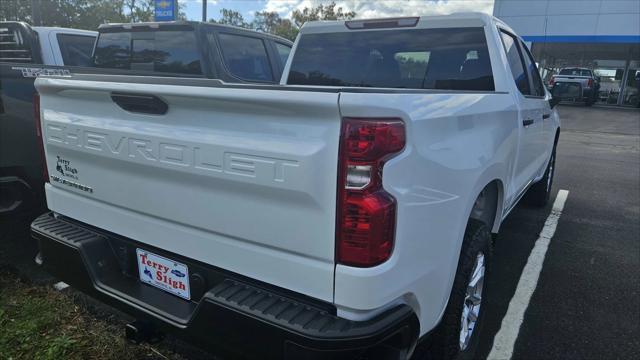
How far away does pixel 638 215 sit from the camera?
18.7ft

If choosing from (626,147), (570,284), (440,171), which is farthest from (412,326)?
(626,147)

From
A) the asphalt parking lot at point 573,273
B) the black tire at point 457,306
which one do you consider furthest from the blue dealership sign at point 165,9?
the black tire at point 457,306

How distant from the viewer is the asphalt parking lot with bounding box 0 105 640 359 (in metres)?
2.94

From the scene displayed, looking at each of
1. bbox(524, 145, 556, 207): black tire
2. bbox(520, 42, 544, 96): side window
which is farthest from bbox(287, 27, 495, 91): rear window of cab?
bbox(524, 145, 556, 207): black tire

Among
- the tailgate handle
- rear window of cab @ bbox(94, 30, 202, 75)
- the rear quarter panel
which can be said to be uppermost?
rear window of cab @ bbox(94, 30, 202, 75)

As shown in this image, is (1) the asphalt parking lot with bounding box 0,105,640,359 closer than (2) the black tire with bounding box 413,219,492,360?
No

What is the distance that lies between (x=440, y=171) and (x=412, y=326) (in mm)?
619

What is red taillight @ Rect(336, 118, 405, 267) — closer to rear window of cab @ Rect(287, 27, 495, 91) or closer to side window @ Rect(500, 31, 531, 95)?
rear window of cab @ Rect(287, 27, 495, 91)

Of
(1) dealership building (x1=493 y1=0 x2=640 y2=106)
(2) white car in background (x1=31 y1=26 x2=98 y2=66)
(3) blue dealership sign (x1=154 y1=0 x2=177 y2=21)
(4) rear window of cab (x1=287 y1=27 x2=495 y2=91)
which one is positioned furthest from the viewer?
(1) dealership building (x1=493 y1=0 x2=640 y2=106)

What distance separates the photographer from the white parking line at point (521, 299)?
2854 millimetres

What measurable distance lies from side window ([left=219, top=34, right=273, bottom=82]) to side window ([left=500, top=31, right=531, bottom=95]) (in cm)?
291

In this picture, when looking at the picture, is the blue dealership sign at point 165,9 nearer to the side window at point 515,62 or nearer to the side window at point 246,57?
the side window at point 246,57

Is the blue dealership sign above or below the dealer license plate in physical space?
above

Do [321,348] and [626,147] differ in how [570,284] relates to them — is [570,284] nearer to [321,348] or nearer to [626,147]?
[321,348]
